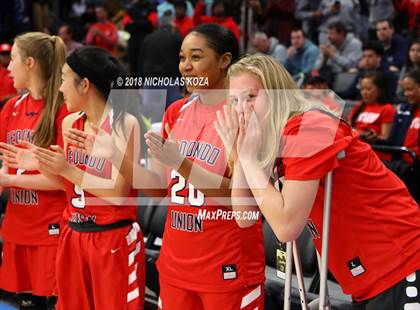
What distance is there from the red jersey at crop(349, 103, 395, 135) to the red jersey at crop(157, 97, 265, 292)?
3.46m

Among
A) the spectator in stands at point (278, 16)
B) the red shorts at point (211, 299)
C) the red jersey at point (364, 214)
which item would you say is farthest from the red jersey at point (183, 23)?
the red jersey at point (364, 214)

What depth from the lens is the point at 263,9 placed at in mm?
11453

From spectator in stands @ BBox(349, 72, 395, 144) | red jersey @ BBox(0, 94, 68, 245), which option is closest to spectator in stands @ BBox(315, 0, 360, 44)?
spectator in stands @ BBox(349, 72, 395, 144)

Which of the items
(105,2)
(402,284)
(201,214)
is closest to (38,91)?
(201,214)

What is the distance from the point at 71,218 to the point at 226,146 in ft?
3.29

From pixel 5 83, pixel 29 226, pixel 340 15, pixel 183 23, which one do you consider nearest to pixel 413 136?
pixel 29 226

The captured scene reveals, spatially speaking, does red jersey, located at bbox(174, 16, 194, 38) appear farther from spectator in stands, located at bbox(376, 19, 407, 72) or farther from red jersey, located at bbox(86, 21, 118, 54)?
spectator in stands, located at bbox(376, 19, 407, 72)

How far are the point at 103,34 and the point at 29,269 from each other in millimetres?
7792

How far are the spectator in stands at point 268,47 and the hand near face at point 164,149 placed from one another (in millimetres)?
7350

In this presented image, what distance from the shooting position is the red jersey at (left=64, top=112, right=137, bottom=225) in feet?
11.2

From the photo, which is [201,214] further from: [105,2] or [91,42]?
[105,2]

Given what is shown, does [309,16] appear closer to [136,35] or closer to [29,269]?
[136,35]

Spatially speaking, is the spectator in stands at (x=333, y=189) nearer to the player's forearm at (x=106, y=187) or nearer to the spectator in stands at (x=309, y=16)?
the player's forearm at (x=106, y=187)

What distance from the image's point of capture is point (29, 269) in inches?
155
